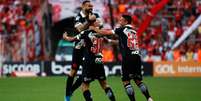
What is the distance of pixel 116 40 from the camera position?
15.8 metres

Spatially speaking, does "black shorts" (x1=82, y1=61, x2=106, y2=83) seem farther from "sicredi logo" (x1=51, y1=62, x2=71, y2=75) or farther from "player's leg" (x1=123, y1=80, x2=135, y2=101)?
"sicredi logo" (x1=51, y1=62, x2=71, y2=75)

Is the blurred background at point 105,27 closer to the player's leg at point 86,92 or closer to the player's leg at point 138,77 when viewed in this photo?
the player's leg at point 138,77

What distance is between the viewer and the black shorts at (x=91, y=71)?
14398 mm

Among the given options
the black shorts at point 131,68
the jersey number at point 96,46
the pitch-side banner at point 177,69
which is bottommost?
the pitch-side banner at point 177,69

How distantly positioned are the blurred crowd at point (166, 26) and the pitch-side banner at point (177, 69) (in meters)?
1.12

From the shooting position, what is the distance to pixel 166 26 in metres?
35.9

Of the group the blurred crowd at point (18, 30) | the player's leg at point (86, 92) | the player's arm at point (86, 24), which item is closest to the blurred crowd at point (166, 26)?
the blurred crowd at point (18, 30)

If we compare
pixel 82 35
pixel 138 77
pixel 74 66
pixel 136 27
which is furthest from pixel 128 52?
pixel 136 27

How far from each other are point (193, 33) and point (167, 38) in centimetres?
142

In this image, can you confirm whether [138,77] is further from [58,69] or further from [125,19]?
[58,69]

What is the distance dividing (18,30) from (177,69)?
29.9 feet

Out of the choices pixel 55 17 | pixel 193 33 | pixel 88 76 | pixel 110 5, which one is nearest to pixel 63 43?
pixel 55 17

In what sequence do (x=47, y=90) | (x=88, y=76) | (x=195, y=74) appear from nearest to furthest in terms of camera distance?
(x=88, y=76)
(x=47, y=90)
(x=195, y=74)

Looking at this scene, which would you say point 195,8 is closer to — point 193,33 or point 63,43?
point 193,33
